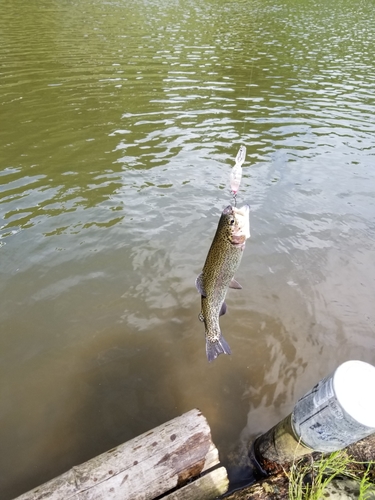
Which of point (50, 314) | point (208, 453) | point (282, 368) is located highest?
point (208, 453)

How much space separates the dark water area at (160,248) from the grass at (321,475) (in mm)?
933

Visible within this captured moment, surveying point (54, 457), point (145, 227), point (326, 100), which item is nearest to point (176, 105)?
point (326, 100)

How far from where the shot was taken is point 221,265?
3.21 m

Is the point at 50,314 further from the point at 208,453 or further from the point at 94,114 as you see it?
the point at 94,114

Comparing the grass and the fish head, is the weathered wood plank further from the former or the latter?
the fish head

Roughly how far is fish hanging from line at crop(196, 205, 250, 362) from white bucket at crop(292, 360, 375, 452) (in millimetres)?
999

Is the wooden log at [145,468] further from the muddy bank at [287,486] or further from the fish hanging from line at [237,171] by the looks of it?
the fish hanging from line at [237,171]

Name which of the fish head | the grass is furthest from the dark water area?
the fish head

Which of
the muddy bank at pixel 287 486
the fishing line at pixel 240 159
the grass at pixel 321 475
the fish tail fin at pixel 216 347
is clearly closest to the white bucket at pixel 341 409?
the grass at pixel 321 475

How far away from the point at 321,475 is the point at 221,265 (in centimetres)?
169

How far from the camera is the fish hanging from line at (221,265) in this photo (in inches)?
116

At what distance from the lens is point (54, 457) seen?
376cm

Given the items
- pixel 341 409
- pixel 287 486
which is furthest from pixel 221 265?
pixel 287 486

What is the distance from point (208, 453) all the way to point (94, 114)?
31.1ft
